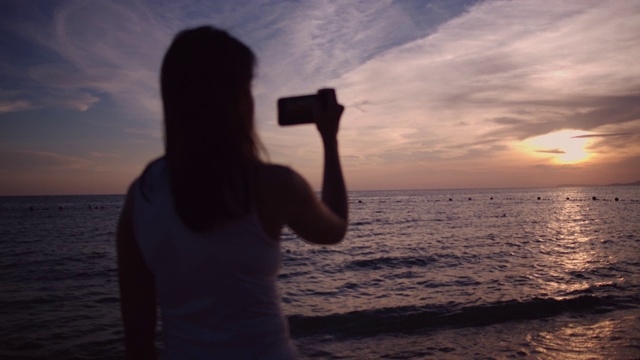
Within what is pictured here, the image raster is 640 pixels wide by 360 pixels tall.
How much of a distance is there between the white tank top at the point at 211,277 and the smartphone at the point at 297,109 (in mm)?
566

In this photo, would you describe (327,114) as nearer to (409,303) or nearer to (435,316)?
(435,316)

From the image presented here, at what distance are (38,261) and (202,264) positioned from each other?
23411 mm

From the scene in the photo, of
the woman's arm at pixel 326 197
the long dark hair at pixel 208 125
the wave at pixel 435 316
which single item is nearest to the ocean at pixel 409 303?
the wave at pixel 435 316

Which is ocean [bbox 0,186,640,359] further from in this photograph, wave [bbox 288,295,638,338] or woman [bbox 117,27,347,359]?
woman [bbox 117,27,347,359]

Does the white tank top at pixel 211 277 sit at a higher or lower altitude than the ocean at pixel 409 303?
higher

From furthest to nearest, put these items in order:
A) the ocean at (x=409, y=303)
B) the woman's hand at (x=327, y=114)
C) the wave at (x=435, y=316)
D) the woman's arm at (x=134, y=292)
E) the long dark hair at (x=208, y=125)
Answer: the wave at (x=435, y=316)
the ocean at (x=409, y=303)
the woman's hand at (x=327, y=114)
the woman's arm at (x=134, y=292)
the long dark hair at (x=208, y=125)

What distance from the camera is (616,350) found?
805 centimetres

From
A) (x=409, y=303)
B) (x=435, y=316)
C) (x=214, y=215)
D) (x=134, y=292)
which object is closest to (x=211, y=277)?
(x=214, y=215)

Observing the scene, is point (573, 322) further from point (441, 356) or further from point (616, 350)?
point (441, 356)

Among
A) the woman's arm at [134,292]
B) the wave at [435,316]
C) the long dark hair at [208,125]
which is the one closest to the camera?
the long dark hair at [208,125]

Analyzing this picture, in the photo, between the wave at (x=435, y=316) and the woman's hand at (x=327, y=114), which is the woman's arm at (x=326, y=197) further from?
the wave at (x=435, y=316)

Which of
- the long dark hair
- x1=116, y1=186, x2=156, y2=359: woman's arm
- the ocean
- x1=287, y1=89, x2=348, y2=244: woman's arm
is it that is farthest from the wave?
the long dark hair

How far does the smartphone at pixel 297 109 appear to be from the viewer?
6.05ft

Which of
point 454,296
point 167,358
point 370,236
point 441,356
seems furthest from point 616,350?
point 370,236
